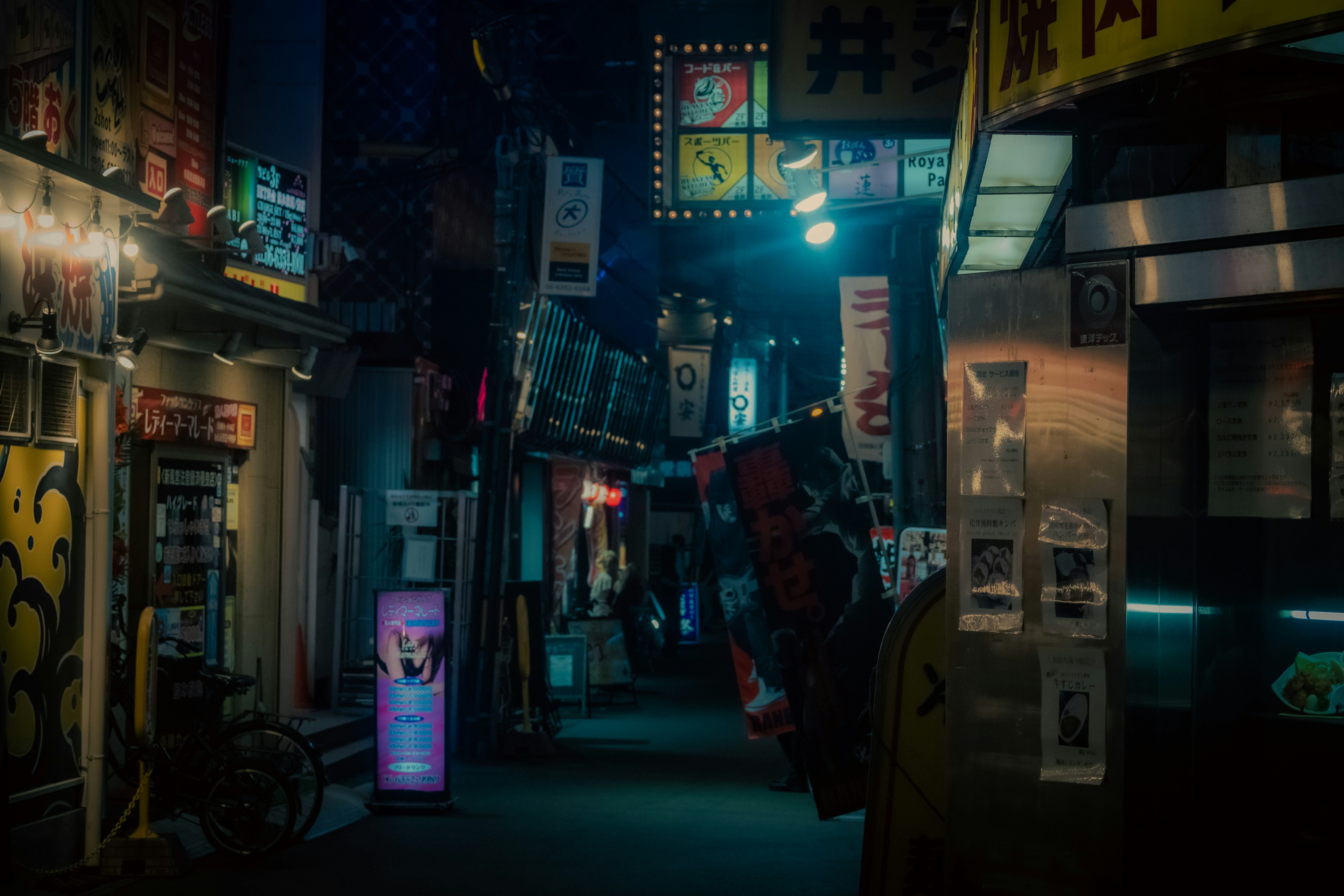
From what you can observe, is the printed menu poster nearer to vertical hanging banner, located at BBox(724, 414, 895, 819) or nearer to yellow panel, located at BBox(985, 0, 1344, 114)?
yellow panel, located at BBox(985, 0, 1344, 114)

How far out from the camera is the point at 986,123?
5.03 m

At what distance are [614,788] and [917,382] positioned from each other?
491 centimetres

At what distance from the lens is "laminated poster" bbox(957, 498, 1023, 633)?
16.6 ft

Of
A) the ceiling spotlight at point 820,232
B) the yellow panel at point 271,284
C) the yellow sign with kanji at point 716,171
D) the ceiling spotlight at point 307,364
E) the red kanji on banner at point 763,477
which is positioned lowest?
the red kanji on banner at point 763,477

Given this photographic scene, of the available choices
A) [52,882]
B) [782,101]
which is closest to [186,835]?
[52,882]

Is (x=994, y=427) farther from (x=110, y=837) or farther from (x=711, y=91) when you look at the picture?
(x=711, y=91)

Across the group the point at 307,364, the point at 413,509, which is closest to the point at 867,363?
the point at 307,364

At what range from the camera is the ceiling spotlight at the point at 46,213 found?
8.44 meters

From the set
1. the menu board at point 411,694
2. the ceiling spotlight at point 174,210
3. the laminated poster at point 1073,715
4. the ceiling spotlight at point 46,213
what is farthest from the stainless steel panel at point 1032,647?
the menu board at point 411,694

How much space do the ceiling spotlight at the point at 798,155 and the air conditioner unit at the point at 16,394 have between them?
6196 millimetres

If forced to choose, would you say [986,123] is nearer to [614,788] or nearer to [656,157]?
[614,788]

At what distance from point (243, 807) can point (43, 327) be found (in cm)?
369

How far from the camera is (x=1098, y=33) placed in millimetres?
4426

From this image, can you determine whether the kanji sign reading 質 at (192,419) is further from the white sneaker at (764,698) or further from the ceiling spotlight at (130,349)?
the white sneaker at (764,698)
